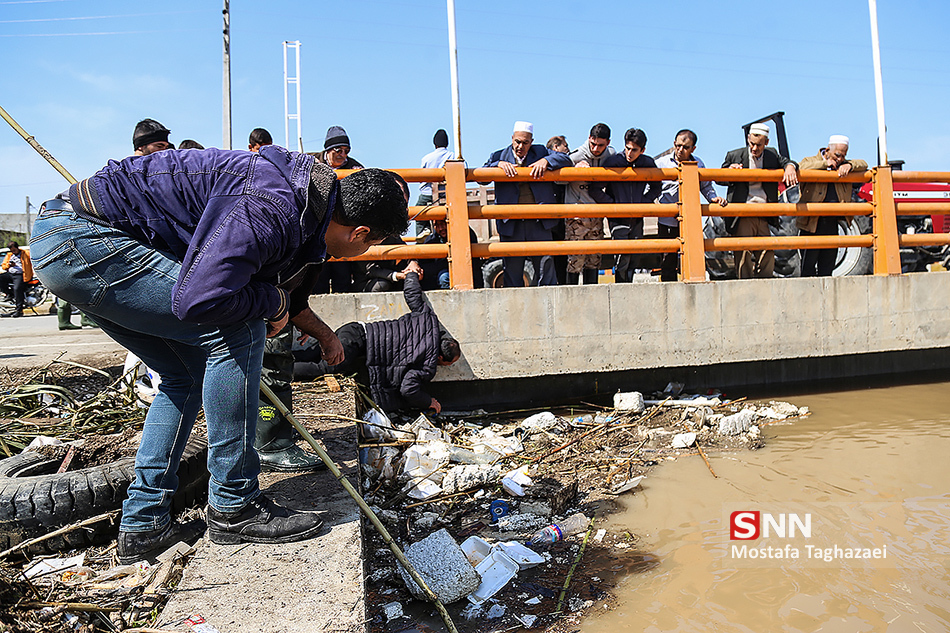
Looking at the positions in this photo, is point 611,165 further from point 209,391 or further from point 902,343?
point 209,391

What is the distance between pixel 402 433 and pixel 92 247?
9.66 ft

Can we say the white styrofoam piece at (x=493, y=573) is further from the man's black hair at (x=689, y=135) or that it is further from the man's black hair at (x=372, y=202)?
the man's black hair at (x=689, y=135)

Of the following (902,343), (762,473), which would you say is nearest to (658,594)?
(762,473)

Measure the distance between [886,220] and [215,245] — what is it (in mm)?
6837

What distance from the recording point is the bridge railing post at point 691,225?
20.0ft

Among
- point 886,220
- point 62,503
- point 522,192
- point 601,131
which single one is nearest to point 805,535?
point 62,503

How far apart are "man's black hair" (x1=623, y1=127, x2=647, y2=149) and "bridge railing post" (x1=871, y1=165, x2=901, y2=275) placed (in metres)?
2.52

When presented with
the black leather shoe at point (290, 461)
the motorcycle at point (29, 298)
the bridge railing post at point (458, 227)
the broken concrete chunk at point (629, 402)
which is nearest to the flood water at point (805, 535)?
the broken concrete chunk at point (629, 402)

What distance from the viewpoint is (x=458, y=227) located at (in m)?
5.64

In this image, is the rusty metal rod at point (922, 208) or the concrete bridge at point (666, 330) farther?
the rusty metal rod at point (922, 208)

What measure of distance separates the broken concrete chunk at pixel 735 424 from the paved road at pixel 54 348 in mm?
5264

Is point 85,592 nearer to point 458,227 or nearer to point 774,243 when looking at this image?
point 458,227

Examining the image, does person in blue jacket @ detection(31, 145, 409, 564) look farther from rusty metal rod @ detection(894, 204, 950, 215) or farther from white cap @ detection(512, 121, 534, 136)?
rusty metal rod @ detection(894, 204, 950, 215)

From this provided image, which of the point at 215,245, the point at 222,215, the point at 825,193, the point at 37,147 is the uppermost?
the point at 825,193
